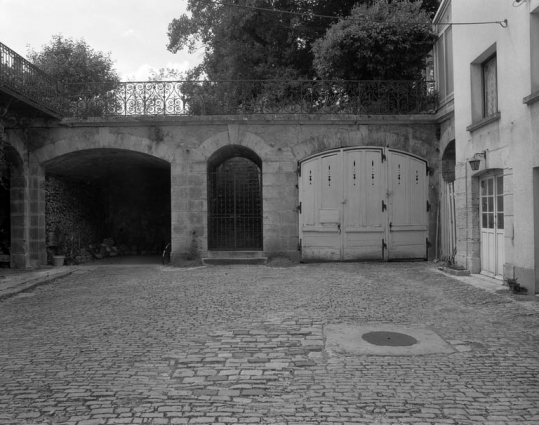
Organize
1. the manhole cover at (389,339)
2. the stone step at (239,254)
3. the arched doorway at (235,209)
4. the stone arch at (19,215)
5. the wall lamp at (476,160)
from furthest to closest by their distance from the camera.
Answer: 1. the arched doorway at (235,209)
2. the stone step at (239,254)
3. the stone arch at (19,215)
4. the wall lamp at (476,160)
5. the manhole cover at (389,339)

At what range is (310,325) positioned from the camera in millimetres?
6375

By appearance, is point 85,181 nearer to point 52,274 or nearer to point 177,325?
point 52,274

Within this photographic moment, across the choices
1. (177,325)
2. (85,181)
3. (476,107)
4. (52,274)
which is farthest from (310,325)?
(85,181)

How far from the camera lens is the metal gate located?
13.9 meters

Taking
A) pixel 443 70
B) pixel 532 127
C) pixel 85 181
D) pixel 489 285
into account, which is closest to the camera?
pixel 532 127

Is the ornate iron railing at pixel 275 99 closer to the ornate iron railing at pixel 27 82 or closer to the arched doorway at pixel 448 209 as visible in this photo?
the ornate iron railing at pixel 27 82

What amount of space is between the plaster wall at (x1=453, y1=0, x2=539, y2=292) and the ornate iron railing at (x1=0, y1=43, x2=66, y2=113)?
9.00m

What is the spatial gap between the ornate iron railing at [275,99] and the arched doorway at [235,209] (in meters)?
1.38

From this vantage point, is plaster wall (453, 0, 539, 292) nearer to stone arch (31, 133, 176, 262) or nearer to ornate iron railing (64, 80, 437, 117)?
ornate iron railing (64, 80, 437, 117)

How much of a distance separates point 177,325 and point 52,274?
6141mm

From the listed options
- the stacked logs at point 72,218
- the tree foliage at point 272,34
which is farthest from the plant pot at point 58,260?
the tree foliage at point 272,34

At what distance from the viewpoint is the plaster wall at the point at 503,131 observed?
817cm

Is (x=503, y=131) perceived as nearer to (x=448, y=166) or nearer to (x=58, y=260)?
(x=448, y=166)

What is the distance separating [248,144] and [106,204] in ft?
25.5
